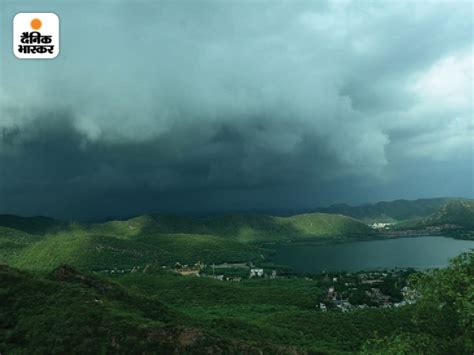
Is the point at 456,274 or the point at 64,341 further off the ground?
the point at 456,274

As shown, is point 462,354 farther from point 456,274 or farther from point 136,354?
point 136,354

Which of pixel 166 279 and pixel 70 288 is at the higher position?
pixel 70 288

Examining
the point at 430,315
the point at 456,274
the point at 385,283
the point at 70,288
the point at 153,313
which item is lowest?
the point at 385,283

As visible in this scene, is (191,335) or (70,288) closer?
(191,335)

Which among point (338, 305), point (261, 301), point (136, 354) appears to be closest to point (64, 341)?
point (136, 354)

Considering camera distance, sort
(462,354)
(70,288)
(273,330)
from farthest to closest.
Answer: (273,330) → (70,288) → (462,354)

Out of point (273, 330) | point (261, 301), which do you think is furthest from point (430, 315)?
point (261, 301)

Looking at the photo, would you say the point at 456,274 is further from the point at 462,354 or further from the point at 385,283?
the point at 385,283

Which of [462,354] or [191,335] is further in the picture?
[191,335]

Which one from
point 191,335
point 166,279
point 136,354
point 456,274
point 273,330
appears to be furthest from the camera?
point 166,279
